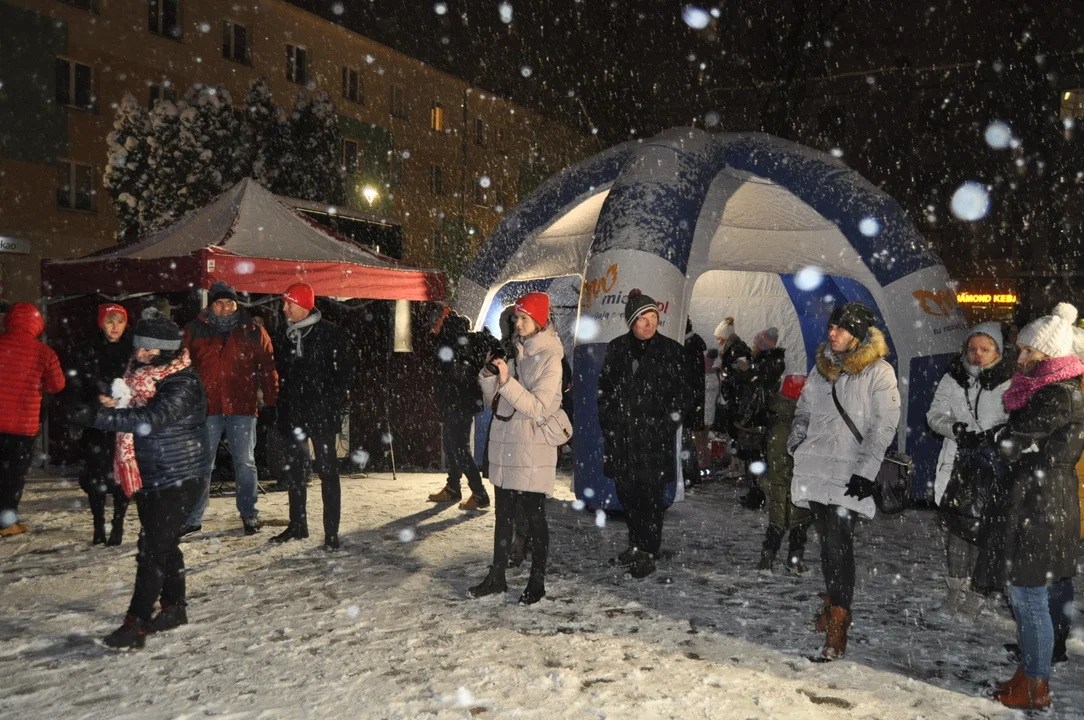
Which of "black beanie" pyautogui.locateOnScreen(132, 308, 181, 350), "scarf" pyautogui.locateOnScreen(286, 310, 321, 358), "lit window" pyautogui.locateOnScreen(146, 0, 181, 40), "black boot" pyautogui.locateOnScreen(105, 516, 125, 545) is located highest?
"lit window" pyautogui.locateOnScreen(146, 0, 181, 40)

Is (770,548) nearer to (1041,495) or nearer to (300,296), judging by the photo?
(1041,495)

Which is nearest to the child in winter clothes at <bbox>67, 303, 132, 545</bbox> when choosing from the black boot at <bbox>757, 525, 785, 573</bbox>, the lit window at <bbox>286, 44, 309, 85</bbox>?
the black boot at <bbox>757, 525, 785, 573</bbox>

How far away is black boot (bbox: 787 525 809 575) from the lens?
6551mm

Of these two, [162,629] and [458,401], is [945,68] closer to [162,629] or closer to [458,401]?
[458,401]

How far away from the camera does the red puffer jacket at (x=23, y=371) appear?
23.8 ft

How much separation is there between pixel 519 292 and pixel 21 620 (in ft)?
28.8

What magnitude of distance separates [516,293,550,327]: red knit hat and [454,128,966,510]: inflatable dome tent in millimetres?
2164

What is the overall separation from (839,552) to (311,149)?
25.0 m

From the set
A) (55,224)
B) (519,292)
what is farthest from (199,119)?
(519,292)

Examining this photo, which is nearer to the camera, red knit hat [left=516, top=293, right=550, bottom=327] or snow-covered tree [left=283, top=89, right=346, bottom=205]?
red knit hat [left=516, top=293, right=550, bottom=327]

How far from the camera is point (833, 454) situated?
188 inches

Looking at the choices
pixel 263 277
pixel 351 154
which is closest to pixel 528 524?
pixel 263 277

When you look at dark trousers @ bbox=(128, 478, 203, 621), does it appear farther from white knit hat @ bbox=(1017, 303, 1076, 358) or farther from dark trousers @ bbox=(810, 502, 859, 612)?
white knit hat @ bbox=(1017, 303, 1076, 358)

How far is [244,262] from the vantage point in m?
8.99
